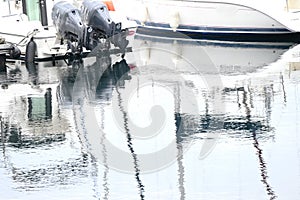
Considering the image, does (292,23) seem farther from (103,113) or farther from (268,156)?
(268,156)

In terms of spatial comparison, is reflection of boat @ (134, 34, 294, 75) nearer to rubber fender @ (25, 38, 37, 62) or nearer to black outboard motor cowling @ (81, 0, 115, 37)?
black outboard motor cowling @ (81, 0, 115, 37)

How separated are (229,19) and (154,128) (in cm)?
1039

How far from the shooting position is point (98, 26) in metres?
22.1

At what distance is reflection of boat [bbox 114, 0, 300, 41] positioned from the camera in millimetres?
24297

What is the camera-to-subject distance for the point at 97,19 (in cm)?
2219

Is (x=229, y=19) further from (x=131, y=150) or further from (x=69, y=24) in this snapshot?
(x=131, y=150)

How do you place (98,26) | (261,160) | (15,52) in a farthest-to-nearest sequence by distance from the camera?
(98,26) < (15,52) < (261,160)

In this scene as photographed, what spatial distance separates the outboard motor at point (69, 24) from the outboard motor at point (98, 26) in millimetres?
261

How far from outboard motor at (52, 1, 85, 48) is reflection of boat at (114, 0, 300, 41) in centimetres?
428

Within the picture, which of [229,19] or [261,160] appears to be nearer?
[261,160]

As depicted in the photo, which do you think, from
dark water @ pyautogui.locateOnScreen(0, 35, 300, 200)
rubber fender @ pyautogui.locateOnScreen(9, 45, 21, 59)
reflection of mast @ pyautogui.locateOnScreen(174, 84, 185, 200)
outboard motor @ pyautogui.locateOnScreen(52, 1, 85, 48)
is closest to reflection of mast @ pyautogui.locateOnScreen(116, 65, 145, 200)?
dark water @ pyautogui.locateOnScreen(0, 35, 300, 200)

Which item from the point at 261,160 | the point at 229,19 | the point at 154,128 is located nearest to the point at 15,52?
the point at 229,19

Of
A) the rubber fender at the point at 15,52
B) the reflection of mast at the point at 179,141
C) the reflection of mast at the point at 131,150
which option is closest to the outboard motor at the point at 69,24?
the rubber fender at the point at 15,52

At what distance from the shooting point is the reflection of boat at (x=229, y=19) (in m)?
24.3
